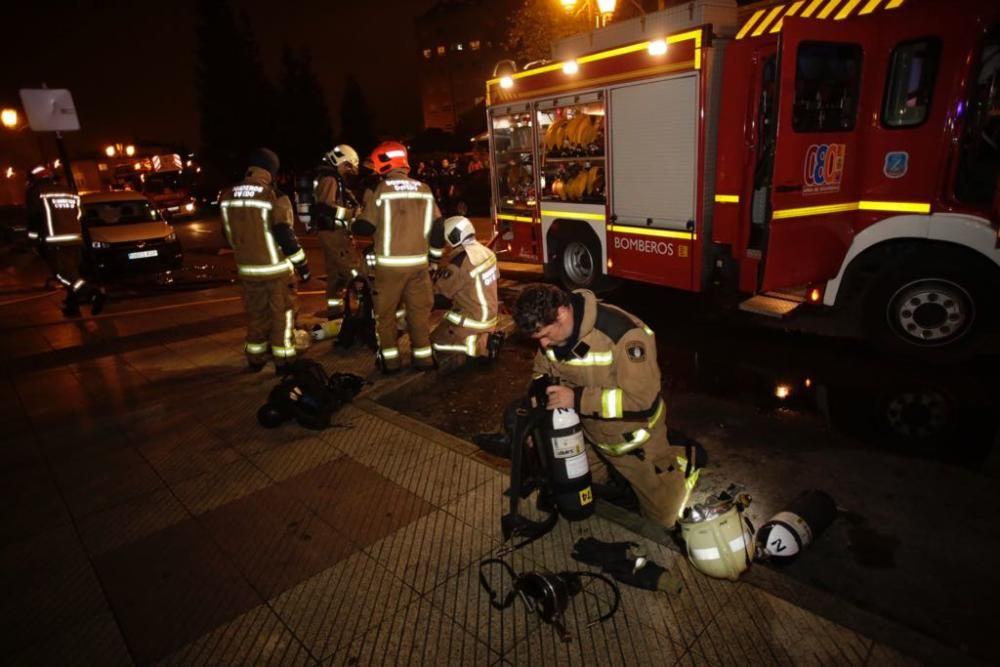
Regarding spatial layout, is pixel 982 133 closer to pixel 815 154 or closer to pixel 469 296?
pixel 815 154

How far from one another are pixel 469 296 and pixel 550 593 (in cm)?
323

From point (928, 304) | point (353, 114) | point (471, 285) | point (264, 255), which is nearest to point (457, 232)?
point (471, 285)

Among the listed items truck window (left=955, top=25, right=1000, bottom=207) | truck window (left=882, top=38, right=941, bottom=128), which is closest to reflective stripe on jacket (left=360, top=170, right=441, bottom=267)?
truck window (left=882, top=38, right=941, bottom=128)

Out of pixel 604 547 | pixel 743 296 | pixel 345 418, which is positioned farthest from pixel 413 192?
pixel 743 296

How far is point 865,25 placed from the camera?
4.83 m

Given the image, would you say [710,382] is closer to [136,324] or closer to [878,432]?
[878,432]

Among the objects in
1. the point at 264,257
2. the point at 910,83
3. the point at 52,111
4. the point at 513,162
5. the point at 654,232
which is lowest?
the point at 654,232

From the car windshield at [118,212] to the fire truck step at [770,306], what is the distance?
11.3 meters

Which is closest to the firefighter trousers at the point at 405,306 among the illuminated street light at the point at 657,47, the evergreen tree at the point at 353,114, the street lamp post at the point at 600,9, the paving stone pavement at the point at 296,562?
the paving stone pavement at the point at 296,562

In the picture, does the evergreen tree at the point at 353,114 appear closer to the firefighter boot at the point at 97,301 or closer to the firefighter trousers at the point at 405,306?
the firefighter boot at the point at 97,301

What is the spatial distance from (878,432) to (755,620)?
2.22 metres

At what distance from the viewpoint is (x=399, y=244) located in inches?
196

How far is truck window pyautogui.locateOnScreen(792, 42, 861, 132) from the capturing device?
15.9ft

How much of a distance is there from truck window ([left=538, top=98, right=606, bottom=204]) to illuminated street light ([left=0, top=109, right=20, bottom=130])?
1265 cm
